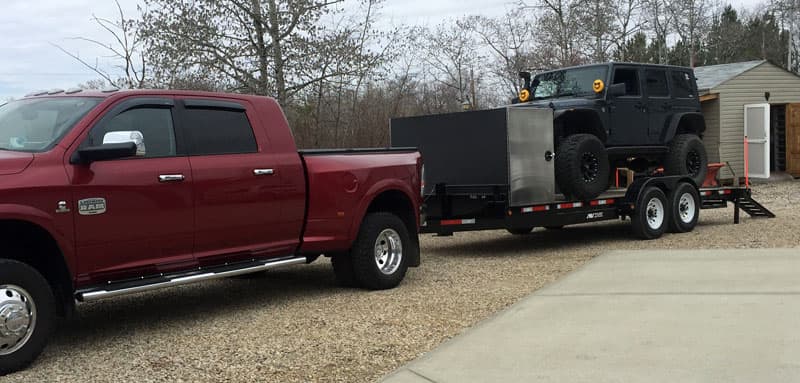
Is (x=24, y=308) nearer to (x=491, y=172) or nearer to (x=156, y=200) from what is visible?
(x=156, y=200)

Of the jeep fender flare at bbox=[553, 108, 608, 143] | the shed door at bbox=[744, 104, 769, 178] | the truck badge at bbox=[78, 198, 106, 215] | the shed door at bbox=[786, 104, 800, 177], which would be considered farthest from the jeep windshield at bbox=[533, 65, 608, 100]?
the shed door at bbox=[786, 104, 800, 177]

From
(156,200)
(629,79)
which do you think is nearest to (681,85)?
(629,79)

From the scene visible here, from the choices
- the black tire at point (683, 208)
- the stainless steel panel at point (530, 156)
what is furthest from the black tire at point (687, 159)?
the stainless steel panel at point (530, 156)

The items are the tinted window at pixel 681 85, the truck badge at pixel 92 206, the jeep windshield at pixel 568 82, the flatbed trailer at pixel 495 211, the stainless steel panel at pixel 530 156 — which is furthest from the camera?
the tinted window at pixel 681 85

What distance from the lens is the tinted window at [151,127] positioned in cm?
615

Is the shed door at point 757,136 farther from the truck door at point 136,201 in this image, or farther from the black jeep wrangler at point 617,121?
the truck door at point 136,201

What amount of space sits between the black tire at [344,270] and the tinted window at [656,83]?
6692 millimetres

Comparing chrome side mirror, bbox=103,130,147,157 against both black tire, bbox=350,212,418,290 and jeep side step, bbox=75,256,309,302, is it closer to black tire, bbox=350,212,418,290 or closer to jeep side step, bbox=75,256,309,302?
jeep side step, bbox=75,256,309,302

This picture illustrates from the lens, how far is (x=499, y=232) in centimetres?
1428

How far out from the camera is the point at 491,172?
34.3 ft

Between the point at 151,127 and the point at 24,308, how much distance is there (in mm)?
1771

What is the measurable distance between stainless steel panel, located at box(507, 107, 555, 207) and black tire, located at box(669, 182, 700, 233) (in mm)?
2717

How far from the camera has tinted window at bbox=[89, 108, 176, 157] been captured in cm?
615

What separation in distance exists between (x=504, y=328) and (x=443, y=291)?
192 cm
